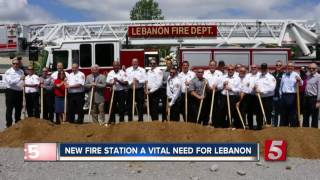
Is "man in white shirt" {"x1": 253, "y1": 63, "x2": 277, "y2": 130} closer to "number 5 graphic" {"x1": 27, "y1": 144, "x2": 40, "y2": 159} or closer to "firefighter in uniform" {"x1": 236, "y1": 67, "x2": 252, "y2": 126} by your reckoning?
"firefighter in uniform" {"x1": 236, "y1": 67, "x2": 252, "y2": 126}

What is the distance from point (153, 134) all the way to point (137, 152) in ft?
7.13

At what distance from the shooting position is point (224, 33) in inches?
993

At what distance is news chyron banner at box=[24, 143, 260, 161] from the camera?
8.89 meters

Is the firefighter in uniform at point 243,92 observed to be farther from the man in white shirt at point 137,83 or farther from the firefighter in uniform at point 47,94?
the firefighter in uniform at point 47,94

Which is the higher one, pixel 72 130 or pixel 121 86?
pixel 121 86

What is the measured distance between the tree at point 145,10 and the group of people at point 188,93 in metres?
60.0

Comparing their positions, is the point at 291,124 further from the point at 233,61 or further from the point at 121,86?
the point at 233,61

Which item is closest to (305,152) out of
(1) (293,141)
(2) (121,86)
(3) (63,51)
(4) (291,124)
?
(1) (293,141)

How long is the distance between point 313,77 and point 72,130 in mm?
5659

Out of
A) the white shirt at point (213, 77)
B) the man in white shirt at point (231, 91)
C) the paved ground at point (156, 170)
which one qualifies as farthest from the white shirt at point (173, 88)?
the paved ground at point (156, 170)

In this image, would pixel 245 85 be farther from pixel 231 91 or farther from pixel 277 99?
pixel 277 99

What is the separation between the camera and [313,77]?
12.7 m

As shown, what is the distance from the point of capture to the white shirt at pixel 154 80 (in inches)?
528

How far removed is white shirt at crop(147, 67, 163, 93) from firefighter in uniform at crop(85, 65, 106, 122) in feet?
4.24
